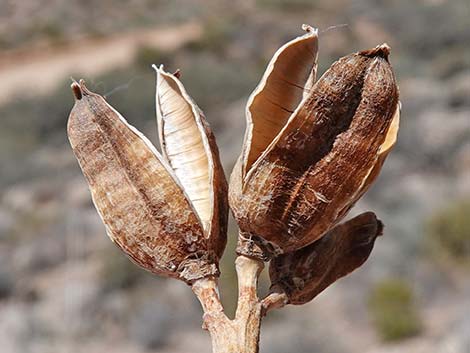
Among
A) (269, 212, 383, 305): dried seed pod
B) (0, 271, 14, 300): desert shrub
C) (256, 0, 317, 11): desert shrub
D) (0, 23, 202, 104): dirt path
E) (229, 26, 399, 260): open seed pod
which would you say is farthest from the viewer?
(256, 0, 317, 11): desert shrub

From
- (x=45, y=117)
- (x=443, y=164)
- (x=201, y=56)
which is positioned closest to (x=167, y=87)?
(x=443, y=164)

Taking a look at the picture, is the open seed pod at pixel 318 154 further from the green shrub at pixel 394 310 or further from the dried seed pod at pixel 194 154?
the green shrub at pixel 394 310

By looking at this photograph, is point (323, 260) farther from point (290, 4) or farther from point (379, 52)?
point (290, 4)

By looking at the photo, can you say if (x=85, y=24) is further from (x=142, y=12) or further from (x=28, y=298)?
(x=28, y=298)

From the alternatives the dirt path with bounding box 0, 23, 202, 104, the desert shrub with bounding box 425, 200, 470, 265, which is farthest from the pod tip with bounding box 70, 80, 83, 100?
the dirt path with bounding box 0, 23, 202, 104

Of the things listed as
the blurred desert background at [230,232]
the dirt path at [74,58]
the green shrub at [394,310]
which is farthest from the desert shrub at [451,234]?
the dirt path at [74,58]

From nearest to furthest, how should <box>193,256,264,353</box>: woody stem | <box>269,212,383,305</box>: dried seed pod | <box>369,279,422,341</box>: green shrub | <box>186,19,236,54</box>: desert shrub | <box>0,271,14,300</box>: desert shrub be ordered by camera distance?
1. <box>193,256,264,353</box>: woody stem
2. <box>269,212,383,305</box>: dried seed pod
3. <box>369,279,422,341</box>: green shrub
4. <box>0,271,14,300</box>: desert shrub
5. <box>186,19,236,54</box>: desert shrub

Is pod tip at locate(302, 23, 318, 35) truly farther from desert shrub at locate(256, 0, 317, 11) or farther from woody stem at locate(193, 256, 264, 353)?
desert shrub at locate(256, 0, 317, 11)

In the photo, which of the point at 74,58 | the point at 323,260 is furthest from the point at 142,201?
the point at 74,58
